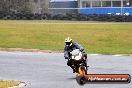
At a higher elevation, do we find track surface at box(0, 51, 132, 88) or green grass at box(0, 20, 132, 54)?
track surface at box(0, 51, 132, 88)

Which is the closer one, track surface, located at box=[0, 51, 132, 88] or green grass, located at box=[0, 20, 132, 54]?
track surface, located at box=[0, 51, 132, 88]

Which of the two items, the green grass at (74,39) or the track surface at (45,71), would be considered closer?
the track surface at (45,71)

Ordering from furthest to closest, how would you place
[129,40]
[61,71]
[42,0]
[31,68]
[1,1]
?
[42,0] → [1,1] → [129,40] → [31,68] → [61,71]

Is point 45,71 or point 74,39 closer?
point 45,71

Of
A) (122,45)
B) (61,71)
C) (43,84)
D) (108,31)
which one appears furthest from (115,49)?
(43,84)

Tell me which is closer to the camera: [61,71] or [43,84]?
[43,84]

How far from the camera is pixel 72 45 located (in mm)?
3680

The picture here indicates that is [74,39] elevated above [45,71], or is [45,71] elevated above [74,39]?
[45,71]

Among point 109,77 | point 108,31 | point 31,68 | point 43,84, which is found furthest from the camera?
point 108,31

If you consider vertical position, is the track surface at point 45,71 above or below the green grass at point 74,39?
above

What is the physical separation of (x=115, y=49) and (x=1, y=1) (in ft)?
138

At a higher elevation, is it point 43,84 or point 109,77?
point 109,77

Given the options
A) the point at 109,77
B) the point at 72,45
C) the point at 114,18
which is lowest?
the point at 114,18

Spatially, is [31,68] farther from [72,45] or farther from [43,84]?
[72,45]
